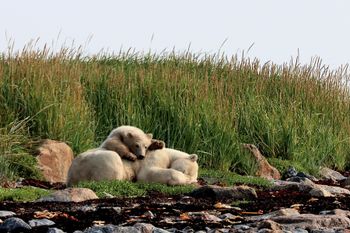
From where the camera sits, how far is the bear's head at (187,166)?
13656 millimetres

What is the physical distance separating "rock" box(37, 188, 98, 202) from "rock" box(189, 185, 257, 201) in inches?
56.8

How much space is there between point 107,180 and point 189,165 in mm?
1397

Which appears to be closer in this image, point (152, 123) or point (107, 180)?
point (107, 180)

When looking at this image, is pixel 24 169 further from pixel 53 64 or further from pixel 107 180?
pixel 53 64

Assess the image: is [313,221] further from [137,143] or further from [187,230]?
[137,143]

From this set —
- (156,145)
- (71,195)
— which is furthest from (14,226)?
(156,145)

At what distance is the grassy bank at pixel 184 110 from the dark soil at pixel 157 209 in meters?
4.67

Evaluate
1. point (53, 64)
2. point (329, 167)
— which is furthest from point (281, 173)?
point (53, 64)

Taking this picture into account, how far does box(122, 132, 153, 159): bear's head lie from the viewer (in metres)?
13.5

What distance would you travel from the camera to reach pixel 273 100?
73.6 ft

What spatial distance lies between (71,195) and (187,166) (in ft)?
9.93

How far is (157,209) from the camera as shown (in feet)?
33.3

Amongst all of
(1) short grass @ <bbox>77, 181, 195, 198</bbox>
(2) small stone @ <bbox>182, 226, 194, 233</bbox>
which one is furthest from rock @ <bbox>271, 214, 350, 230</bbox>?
(1) short grass @ <bbox>77, 181, 195, 198</bbox>

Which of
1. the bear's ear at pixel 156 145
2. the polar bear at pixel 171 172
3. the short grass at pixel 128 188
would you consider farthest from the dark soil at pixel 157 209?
the bear's ear at pixel 156 145
